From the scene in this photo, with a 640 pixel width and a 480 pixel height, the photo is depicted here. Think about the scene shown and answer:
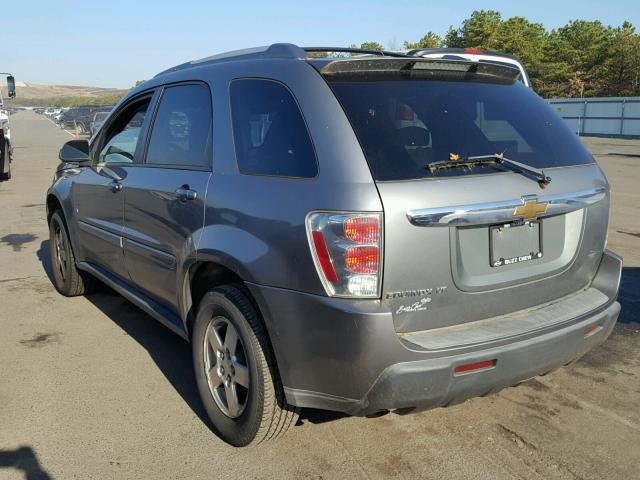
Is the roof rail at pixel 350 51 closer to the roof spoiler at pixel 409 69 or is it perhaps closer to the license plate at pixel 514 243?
the roof spoiler at pixel 409 69

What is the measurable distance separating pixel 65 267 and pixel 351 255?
13.1 ft

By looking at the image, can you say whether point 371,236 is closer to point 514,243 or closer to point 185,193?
point 514,243

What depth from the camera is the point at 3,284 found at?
20.3ft

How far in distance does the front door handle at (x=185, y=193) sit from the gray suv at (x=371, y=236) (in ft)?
0.05

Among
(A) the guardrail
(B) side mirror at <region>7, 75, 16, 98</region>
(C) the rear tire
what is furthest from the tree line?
(C) the rear tire

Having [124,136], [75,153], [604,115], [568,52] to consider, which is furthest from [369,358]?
[568,52]

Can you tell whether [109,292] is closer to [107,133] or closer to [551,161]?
[107,133]

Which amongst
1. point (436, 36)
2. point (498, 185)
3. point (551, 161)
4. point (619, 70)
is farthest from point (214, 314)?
point (436, 36)

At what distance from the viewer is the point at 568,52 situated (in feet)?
163

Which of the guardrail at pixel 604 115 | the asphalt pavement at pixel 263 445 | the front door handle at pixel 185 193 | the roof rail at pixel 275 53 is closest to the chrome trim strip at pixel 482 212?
the roof rail at pixel 275 53

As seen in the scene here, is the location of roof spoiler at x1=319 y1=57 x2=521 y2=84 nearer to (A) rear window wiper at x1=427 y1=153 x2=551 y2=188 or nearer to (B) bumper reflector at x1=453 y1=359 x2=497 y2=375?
(A) rear window wiper at x1=427 y1=153 x2=551 y2=188

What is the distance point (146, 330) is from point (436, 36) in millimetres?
56959

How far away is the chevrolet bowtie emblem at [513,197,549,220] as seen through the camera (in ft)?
8.91

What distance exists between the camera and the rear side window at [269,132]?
2.75m
